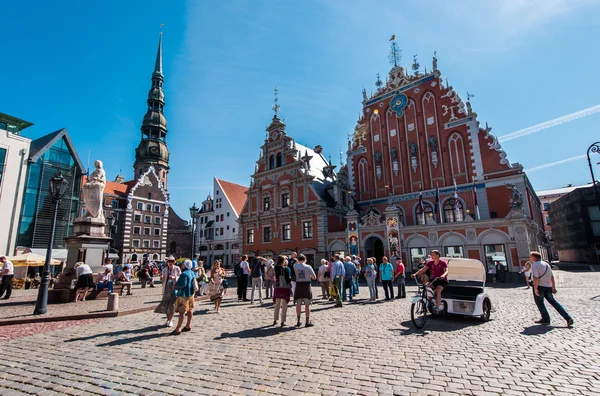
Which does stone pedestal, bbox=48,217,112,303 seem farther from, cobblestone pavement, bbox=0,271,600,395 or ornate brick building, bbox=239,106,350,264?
ornate brick building, bbox=239,106,350,264

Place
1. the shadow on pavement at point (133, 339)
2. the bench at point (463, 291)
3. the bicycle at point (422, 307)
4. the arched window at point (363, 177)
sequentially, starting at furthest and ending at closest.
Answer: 1. the arched window at point (363, 177)
2. the bench at point (463, 291)
3. the bicycle at point (422, 307)
4. the shadow on pavement at point (133, 339)

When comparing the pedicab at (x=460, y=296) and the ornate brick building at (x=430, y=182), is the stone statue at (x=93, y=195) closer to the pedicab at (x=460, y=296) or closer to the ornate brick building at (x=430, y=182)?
the pedicab at (x=460, y=296)

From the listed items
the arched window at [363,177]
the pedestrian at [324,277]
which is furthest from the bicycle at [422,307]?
the arched window at [363,177]

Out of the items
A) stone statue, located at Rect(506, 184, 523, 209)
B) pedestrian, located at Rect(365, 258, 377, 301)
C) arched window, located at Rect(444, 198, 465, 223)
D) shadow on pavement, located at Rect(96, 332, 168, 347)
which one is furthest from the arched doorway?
shadow on pavement, located at Rect(96, 332, 168, 347)

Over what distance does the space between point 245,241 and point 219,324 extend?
26.7 metres

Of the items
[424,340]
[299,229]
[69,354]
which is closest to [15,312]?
[69,354]

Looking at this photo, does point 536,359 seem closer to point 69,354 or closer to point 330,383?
point 330,383

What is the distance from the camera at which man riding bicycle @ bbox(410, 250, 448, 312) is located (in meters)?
8.24

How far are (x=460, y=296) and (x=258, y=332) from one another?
5.59 meters

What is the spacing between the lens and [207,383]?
4.48m

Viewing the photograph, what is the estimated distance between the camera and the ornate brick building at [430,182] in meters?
22.4

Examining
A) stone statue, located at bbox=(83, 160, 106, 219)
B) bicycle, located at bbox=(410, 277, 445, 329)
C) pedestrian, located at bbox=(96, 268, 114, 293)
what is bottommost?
bicycle, located at bbox=(410, 277, 445, 329)

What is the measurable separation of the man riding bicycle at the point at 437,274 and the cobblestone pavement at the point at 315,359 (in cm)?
79

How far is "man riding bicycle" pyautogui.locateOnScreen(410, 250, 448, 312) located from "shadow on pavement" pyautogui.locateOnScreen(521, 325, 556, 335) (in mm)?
1891
